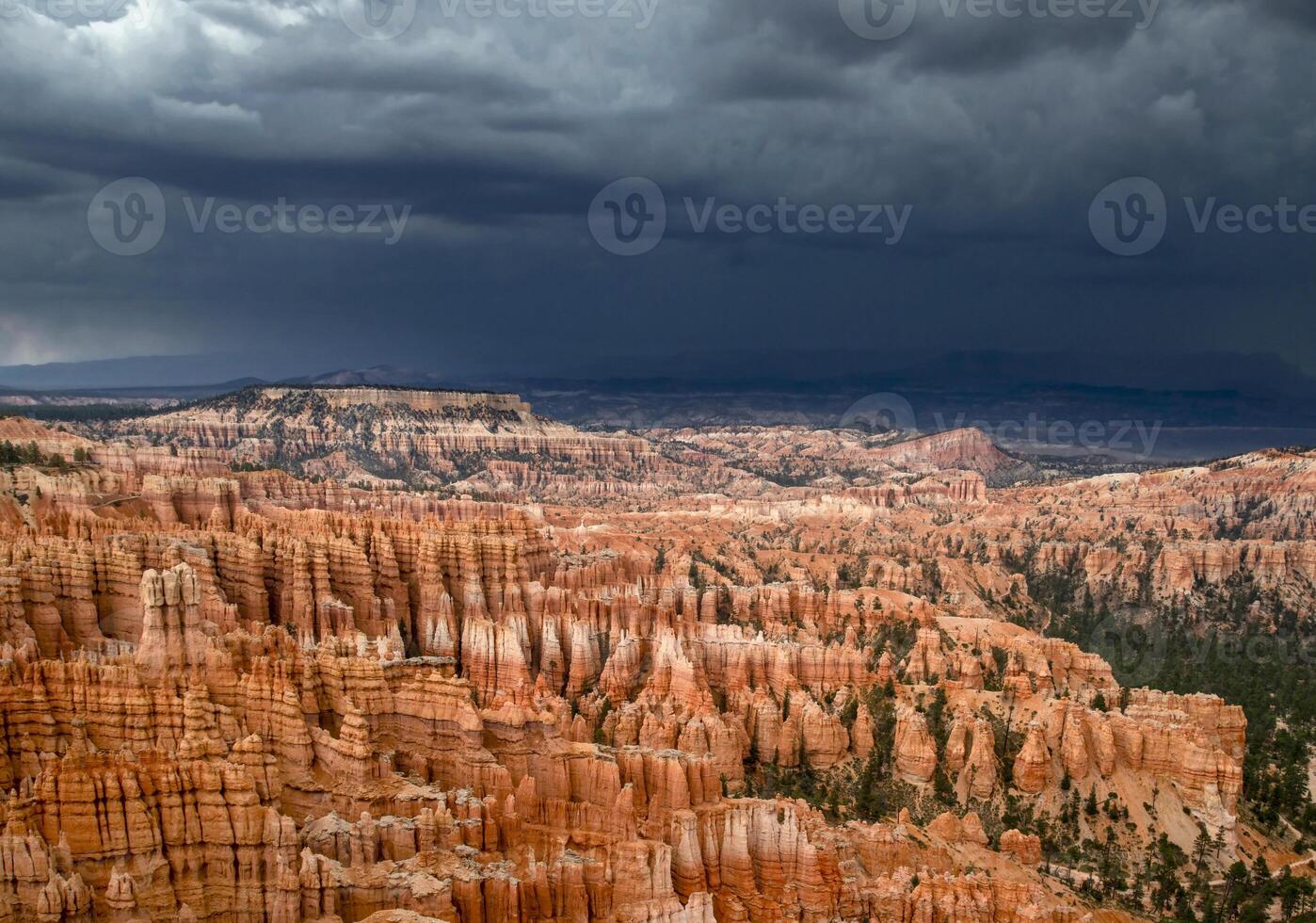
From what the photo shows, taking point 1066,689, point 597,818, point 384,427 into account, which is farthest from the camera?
point 384,427

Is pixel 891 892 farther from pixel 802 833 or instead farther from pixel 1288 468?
pixel 1288 468

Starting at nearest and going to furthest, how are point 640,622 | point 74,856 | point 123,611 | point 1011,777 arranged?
point 74,856, point 123,611, point 1011,777, point 640,622

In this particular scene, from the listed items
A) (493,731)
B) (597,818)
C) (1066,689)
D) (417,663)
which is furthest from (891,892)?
(1066,689)

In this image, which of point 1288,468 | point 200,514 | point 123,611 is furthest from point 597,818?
point 1288,468

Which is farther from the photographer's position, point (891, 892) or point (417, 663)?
point (417, 663)

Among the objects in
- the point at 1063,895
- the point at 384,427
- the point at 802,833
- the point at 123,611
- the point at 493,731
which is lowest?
the point at 1063,895

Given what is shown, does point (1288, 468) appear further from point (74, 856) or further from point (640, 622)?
point (74, 856)

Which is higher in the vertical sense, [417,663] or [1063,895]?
[417,663]
